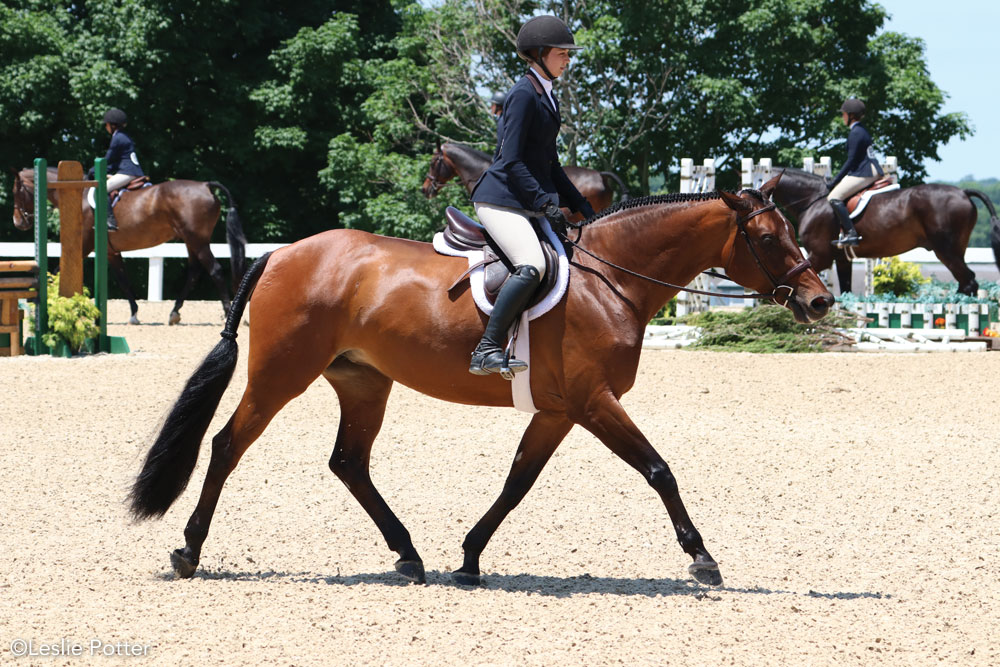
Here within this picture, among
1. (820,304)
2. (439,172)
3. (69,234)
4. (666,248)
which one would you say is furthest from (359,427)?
(439,172)

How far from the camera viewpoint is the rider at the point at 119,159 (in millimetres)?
15971

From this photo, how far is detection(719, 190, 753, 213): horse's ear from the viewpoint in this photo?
200 inches

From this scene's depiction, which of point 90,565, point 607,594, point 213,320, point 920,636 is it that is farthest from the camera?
point 213,320

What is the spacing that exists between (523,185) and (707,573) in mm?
1764

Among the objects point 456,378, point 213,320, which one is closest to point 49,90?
point 213,320

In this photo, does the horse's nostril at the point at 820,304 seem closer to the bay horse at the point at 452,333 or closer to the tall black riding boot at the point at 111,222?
the bay horse at the point at 452,333

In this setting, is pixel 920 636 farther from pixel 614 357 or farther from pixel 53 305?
pixel 53 305

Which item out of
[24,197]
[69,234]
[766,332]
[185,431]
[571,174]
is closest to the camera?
[185,431]

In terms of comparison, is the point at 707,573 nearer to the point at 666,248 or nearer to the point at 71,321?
the point at 666,248

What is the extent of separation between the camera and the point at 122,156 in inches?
640

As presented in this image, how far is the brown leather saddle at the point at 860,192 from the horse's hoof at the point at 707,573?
10.9m

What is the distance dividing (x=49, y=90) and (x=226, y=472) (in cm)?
2267

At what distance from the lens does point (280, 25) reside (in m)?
27.8

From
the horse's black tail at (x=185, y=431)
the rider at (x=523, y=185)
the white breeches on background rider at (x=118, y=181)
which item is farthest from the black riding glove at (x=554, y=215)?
the white breeches on background rider at (x=118, y=181)
